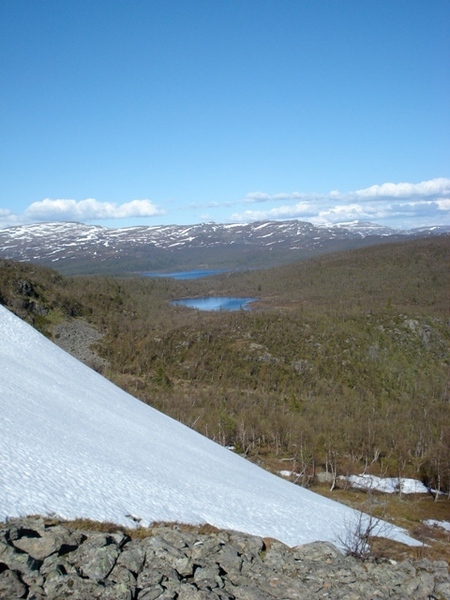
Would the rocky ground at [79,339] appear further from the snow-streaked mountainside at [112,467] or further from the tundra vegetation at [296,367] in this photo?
the snow-streaked mountainside at [112,467]

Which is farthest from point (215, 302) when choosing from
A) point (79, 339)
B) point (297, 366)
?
point (79, 339)

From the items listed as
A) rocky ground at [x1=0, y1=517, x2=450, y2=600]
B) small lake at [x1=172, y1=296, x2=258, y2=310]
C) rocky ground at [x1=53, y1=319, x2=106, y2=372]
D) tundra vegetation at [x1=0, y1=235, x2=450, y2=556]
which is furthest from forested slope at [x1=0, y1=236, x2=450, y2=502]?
rocky ground at [x1=0, y1=517, x2=450, y2=600]

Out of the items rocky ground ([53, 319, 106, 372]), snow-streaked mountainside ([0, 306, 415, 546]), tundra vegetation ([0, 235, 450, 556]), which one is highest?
snow-streaked mountainside ([0, 306, 415, 546])

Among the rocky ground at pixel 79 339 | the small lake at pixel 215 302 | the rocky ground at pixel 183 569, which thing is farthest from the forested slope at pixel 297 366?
the rocky ground at pixel 183 569

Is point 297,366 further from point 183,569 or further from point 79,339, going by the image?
point 183,569

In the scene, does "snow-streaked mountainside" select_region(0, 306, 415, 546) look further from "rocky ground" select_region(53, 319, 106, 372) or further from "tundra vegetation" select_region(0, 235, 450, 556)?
"rocky ground" select_region(53, 319, 106, 372)
